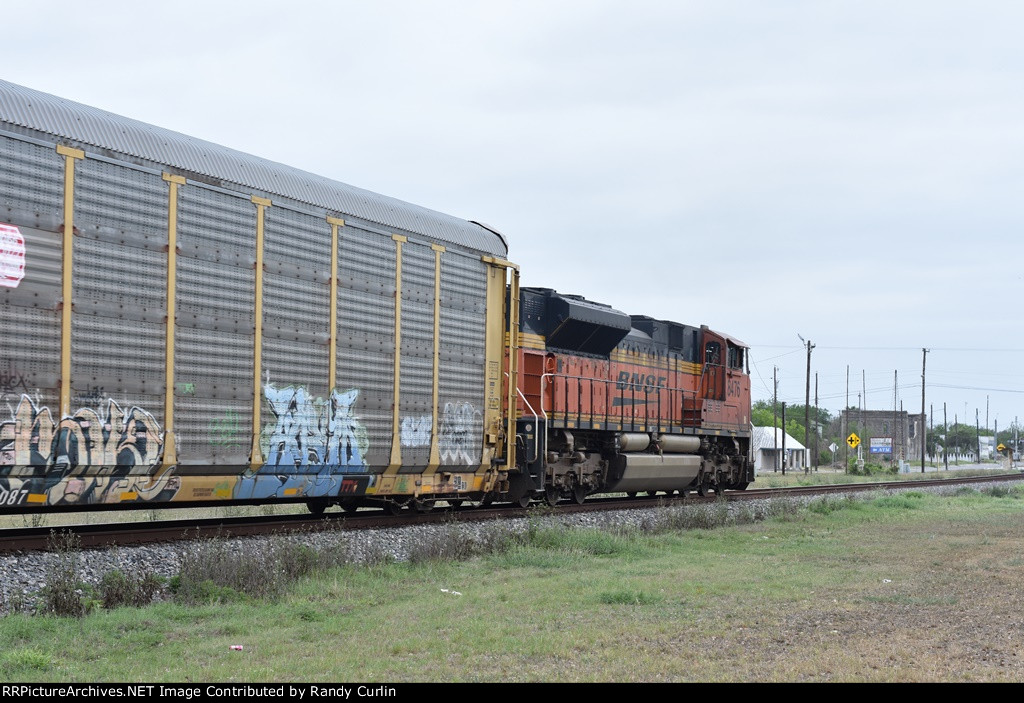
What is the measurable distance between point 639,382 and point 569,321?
325 centimetres

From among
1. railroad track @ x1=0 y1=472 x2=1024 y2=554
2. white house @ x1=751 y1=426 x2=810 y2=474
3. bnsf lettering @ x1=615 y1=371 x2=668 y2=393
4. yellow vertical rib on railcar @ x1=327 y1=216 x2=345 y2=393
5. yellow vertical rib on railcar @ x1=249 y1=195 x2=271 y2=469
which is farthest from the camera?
white house @ x1=751 y1=426 x2=810 y2=474

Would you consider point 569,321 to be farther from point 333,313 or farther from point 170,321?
point 170,321

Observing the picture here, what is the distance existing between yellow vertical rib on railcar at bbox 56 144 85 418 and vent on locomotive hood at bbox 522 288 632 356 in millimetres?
9479

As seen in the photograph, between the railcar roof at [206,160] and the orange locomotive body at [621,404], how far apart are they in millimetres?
3756

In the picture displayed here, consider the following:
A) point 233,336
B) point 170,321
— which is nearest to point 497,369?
point 233,336

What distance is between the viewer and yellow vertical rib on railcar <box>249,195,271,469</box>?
37.8 feet

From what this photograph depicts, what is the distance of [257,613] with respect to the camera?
27.8 feet

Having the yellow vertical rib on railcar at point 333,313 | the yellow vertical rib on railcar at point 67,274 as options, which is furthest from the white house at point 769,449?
the yellow vertical rib on railcar at point 67,274

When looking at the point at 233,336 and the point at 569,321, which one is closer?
the point at 233,336

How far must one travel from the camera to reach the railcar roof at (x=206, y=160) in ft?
32.0

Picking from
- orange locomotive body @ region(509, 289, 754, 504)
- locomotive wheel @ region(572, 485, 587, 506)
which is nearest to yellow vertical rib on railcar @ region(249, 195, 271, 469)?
orange locomotive body @ region(509, 289, 754, 504)

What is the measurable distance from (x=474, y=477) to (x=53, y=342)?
7070 millimetres

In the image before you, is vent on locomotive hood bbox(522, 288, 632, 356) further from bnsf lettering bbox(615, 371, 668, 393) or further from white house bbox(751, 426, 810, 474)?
white house bbox(751, 426, 810, 474)

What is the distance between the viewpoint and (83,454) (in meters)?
9.80
